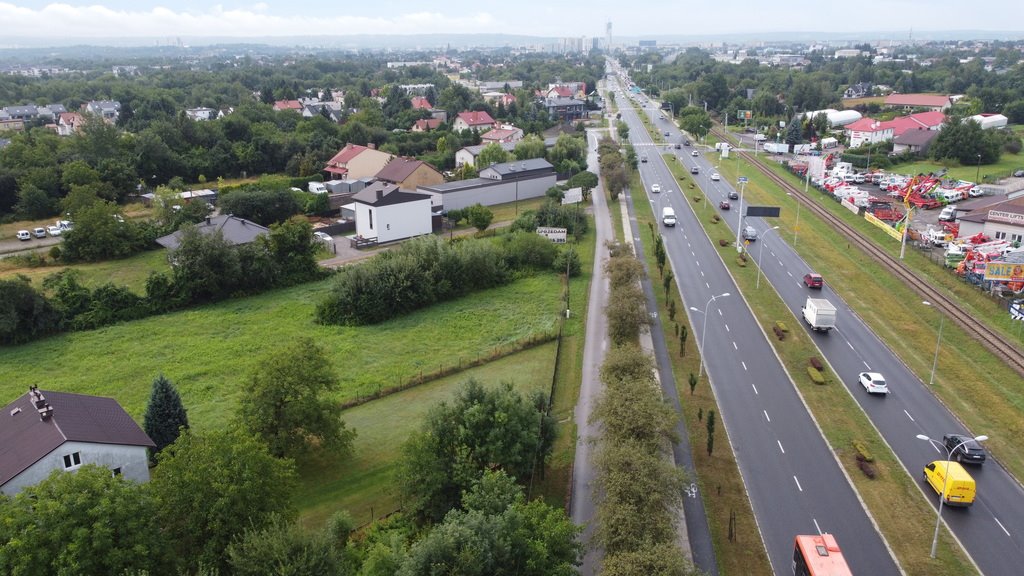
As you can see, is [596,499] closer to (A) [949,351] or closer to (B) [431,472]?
(B) [431,472]

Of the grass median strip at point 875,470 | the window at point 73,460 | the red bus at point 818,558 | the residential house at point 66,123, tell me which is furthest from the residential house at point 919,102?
the residential house at point 66,123

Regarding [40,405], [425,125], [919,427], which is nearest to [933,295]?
[919,427]

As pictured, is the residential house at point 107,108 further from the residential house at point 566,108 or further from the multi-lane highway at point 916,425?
the multi-lane highway at point 916,425

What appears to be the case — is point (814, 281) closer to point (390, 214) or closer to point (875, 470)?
point (875, 470)

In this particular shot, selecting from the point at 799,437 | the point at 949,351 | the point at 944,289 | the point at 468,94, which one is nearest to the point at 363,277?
the point at 799,437

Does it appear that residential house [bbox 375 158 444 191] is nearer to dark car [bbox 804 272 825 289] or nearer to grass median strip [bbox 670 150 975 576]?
dark car [bbox 804 272 825 289]

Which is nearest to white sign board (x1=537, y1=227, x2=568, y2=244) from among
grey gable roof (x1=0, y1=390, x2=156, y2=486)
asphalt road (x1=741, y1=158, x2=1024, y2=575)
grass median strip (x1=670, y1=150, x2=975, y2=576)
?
asphalt road (x1=741, y1=158, x2=1024, y2=575)
